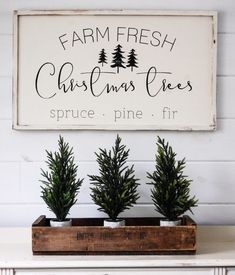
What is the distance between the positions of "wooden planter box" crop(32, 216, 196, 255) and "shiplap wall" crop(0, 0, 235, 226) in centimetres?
23

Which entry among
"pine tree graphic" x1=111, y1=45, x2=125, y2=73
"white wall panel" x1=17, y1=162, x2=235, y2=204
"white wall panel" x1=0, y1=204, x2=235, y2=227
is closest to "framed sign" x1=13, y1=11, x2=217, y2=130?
"pine tree graphic" x1=111, y1=45, x2=125, y2=73

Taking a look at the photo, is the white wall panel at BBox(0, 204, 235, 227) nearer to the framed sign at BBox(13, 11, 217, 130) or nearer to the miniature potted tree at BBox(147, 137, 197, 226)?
the miniature potted tree at BBox(147, 137, 197, 226)

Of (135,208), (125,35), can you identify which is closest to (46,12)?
(125,35)

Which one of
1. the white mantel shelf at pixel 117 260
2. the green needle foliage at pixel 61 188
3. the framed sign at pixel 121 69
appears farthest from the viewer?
the framed sign at pixel 121 69

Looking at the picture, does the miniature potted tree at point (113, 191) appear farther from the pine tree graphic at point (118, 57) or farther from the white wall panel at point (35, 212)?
the pine tree graphic at point (118, 57)

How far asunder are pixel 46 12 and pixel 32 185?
0.52 metres

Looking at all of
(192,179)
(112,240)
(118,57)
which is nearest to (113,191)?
(112,240)

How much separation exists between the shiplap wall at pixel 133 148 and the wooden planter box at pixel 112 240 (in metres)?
0.23

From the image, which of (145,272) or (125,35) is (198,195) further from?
(125,35)

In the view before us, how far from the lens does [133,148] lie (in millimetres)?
1423

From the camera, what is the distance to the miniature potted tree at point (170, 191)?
125 cm

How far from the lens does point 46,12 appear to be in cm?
140

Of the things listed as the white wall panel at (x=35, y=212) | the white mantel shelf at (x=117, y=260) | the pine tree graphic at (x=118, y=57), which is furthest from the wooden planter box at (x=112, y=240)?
the pine tree graphic at (x=118, y=57)

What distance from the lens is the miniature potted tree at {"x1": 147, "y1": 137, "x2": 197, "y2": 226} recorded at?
4.09 feet
